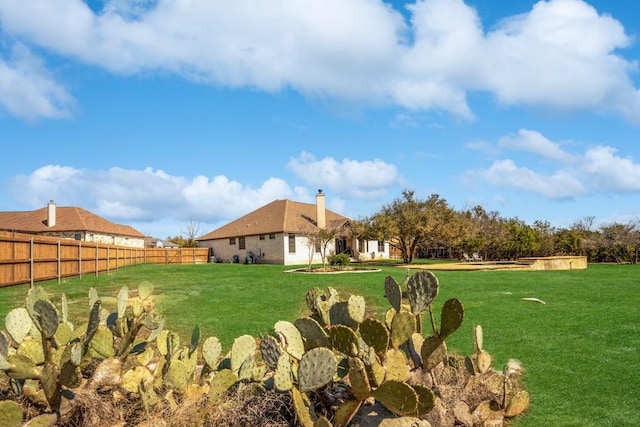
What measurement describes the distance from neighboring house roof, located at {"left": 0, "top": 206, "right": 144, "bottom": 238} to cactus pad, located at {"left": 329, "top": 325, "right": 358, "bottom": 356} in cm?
4645

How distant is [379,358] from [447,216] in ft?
109

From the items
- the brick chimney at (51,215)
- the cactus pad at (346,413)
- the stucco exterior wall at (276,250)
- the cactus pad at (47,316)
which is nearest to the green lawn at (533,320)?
the cactus pad at (346,413)

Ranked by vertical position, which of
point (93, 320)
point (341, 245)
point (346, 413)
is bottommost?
point (346, 413)

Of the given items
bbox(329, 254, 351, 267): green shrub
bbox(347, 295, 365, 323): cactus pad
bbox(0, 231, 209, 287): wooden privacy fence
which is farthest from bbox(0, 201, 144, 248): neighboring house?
bbox(347, 295, 365, 323): cactus pad

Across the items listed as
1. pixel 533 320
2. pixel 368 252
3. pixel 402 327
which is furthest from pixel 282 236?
pixel 402 327

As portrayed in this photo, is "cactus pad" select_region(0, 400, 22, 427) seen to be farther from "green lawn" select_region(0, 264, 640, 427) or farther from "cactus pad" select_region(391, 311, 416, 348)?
"green lawn" select_region(0, 264, 640, 427)

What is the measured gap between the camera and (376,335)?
4.17 meters

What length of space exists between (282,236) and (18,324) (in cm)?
3432

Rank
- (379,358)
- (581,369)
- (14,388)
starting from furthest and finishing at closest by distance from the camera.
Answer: (581,369)
(14,388)
(379,358)

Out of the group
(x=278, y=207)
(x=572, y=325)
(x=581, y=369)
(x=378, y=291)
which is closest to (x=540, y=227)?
(x=278, y=207)

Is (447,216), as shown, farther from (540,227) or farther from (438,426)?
(438,426)

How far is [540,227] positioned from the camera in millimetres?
46062

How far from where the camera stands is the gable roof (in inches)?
1578

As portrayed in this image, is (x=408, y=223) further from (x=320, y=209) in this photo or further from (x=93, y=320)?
(x=93, y=320)
